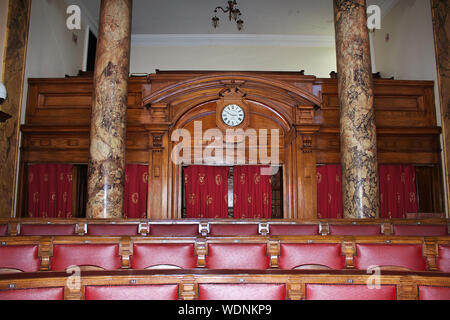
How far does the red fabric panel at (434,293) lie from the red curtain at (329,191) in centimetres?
590

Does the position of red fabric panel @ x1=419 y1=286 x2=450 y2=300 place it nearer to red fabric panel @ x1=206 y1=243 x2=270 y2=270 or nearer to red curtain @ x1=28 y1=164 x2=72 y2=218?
red fabric panel @ x1=206 y1=243 x2=270 y2=270

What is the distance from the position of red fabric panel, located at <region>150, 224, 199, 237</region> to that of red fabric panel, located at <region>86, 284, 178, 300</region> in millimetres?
2287

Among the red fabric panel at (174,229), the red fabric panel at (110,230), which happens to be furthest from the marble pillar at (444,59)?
the red fabric panel at (110,230)

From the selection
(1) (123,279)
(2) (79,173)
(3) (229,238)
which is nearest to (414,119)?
(3) (229,238)

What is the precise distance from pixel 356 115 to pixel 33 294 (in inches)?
202

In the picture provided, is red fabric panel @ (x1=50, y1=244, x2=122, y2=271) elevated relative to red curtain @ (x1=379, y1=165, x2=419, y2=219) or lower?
lower

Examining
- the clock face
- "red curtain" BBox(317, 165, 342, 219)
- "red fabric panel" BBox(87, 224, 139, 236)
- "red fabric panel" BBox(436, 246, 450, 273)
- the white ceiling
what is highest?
the white ceiling

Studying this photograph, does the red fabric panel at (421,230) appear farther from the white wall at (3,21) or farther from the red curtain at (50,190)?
the white wall at (3,21)

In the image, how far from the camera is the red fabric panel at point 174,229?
4.28 m

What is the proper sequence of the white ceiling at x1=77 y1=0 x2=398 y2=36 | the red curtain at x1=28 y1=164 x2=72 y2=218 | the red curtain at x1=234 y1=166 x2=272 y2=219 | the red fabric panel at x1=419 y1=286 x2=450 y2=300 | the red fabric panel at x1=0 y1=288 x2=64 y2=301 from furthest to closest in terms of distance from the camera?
the white ceiling at x1=77 y1=0 x2=398 y2=36, the red curtain at x1=234 y1=166 x2=272 y2=219, the red curtain at x1=28 y1=164 x2=72 y2=218, the red fabric panel at x1=419 y1=286 x2=450 y2=300, the red fabric panel at x1=0 y1=288 x2=64 y2=301

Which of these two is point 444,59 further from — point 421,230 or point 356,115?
point 421,230

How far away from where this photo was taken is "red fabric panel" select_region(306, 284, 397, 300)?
1.96m

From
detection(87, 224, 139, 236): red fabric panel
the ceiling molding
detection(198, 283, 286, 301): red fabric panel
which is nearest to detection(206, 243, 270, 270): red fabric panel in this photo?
detection(198, 283, 286, 301): red fabric panel
